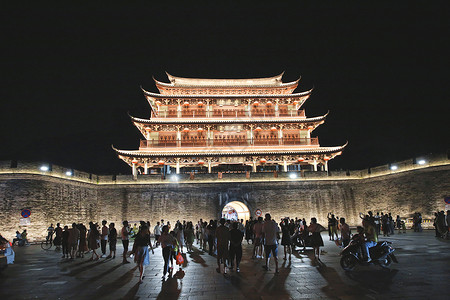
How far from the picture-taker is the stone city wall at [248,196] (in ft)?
64.0

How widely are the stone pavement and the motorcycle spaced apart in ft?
0.65

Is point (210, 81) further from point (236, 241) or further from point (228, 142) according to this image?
point (236, 241)

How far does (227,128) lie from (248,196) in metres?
7.90

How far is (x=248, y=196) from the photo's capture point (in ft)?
71.8

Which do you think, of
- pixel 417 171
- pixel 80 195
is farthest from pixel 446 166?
pixel 80 195

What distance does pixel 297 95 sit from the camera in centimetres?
2764

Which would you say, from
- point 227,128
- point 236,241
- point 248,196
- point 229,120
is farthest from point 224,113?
point 236,241

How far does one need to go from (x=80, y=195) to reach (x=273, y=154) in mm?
15013

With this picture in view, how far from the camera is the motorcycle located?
7.09 meters

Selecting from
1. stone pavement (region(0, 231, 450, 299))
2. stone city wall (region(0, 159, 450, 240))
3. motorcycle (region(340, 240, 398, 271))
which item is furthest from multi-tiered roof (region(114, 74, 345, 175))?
motorcycle (region(340, 240, 398, 271))

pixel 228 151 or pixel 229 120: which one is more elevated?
pixel 229 120

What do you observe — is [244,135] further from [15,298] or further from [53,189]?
[15,298]

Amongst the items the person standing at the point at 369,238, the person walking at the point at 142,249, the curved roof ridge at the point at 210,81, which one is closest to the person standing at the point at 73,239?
the person walking at the point at 142,249

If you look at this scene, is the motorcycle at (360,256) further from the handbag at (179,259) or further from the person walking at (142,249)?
the person walking at (142,249)
